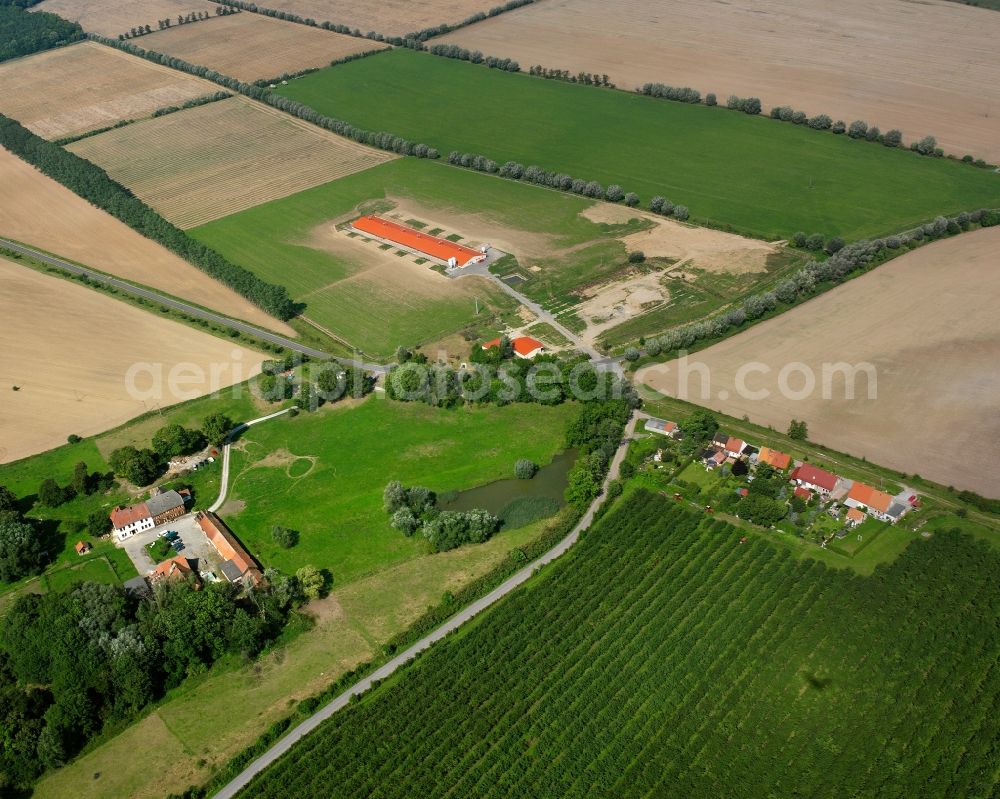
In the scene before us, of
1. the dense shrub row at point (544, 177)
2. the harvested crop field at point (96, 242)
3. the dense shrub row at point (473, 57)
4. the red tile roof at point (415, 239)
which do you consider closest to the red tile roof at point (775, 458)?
the red tile roof at point (415, 239)

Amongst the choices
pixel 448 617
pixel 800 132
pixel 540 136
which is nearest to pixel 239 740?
pixel 448 617

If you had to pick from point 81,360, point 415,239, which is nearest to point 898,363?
point 415,239

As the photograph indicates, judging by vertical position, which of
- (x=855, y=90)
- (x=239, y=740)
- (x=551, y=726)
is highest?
(x=855, y=90)

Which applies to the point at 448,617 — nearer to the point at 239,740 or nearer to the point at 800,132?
the point at 239,740

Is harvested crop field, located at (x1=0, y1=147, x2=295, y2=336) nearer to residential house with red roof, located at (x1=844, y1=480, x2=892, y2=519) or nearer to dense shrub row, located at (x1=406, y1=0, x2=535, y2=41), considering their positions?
residential house with red roof, located at (x1=844, y1=480, x2=892, y2=519)

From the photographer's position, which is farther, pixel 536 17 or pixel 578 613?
→ pixel 536 17

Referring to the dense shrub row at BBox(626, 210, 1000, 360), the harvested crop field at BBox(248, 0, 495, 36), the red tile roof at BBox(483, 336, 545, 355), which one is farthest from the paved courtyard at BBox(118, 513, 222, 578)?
the harvested crop field at BBox(248, 0, 495, 36)
